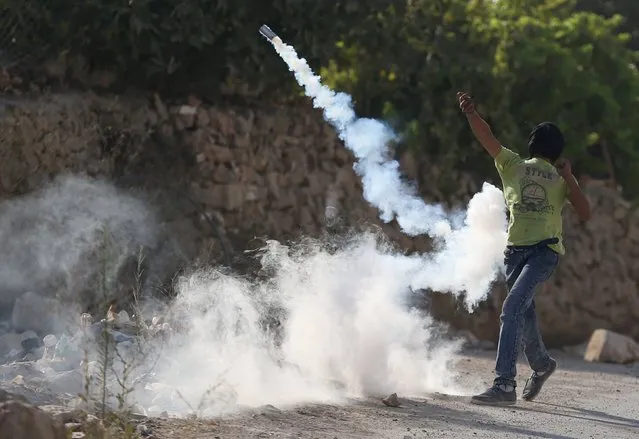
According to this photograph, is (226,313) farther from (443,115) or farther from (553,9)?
(553,9)

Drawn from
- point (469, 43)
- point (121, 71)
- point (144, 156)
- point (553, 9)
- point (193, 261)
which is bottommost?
point (193, 261)

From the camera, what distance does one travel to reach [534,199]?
25.6 ft

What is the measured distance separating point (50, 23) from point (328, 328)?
194 inches

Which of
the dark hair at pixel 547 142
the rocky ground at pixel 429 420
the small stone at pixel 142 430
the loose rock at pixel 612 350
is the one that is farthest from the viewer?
the loose rock at pixel 612 350

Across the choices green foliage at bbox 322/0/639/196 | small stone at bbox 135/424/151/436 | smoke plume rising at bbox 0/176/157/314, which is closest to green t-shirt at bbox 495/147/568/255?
small stone at bbox 135/424/151/436

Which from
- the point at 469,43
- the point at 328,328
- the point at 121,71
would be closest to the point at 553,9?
the point at 469,43

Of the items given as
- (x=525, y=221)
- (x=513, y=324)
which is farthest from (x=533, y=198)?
(x=513, y=324)

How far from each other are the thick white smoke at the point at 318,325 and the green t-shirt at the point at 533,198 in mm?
1039

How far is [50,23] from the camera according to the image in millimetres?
11602

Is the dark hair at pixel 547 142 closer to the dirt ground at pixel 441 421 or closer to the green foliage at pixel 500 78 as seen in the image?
the dirt ground at pixel 441 421

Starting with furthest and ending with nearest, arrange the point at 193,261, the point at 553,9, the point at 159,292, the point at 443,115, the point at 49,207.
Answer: the point at 553,9 → the point at 443,115 → the point at 193,261 → the point at 49,207 → the point at 159,292

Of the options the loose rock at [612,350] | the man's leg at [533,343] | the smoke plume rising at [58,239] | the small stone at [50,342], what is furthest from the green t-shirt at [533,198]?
the loose rock at [612,350]

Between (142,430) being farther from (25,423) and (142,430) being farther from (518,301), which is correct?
(518,301)

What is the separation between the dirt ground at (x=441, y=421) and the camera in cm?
617
